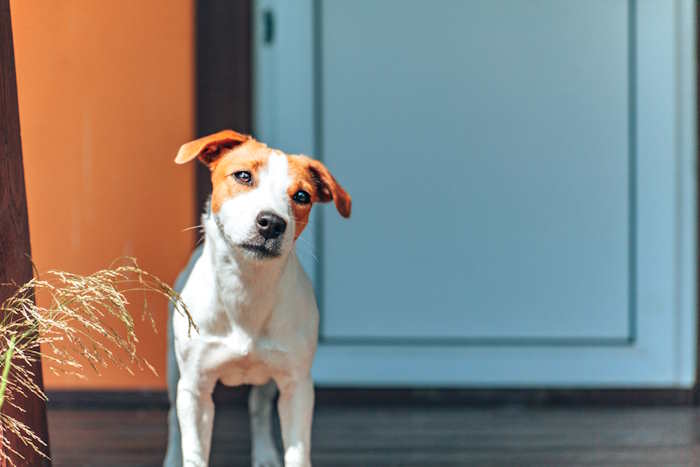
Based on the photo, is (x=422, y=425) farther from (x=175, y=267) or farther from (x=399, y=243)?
(x=175, y=267)

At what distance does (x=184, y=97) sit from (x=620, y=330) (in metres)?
1.60

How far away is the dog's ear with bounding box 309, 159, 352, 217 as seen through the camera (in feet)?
5.32

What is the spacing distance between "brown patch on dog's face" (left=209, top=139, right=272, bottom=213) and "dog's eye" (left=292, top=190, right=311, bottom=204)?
72mm

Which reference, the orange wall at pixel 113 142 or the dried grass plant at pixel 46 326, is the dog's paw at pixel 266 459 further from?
the orange wall at pixel 113 142

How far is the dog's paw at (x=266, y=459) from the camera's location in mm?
2111

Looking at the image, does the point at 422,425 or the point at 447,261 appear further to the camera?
the point at 447,261

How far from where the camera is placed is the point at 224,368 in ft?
5.43

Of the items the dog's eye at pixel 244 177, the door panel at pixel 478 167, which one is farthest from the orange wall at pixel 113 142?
the dog's eye at pixel 244 177

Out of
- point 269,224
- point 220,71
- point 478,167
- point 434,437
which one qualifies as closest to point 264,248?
point 269,224

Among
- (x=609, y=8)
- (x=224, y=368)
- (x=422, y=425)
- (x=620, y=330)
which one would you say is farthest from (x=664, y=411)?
(x=224, y=368)

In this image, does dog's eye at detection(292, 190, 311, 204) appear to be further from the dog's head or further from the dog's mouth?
the dog's mouth

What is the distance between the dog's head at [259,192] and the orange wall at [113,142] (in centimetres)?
129

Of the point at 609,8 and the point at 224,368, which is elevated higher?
the point at 609,8

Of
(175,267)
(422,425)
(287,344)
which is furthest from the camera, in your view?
(175,267)
